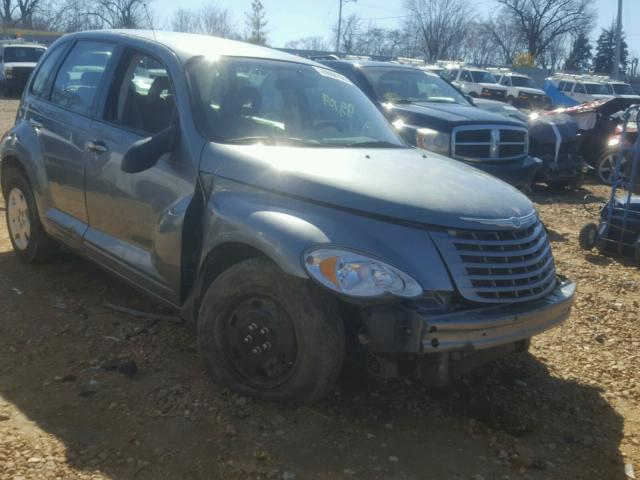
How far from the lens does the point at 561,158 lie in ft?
37.1

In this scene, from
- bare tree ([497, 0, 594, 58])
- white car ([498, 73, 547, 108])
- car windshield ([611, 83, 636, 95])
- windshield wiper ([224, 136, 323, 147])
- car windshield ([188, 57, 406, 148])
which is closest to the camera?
windshield wiper ([224, 136, 323, 147])

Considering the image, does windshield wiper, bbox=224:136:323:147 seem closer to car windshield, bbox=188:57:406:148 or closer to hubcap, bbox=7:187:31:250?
car windshield, bbox=188:57:406:148

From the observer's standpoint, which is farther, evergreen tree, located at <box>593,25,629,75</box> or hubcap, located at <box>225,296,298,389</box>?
evergreen tree, located at <box>593,25,629,75</box>

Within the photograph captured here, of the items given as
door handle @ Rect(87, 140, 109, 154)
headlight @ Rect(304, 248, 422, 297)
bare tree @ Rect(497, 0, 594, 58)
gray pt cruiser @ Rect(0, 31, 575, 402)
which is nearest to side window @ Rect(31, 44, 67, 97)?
gray pt cruiser @ Rect(0, 31, 575, 402)

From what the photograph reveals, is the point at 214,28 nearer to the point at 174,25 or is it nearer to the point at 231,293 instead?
the point at 174,25

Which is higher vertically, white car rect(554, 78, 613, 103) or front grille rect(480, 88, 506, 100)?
white car rect(554, 78, 613, 103)

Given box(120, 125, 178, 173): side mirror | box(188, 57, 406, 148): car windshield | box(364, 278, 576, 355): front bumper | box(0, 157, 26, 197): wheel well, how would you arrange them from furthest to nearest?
box(0, 157, 26, 197): wheel well, box(188, 57, 406, 148): car windshield, box(120, 125, 178, 173): side mirror, box(364, 278, 576, 355): front bumper

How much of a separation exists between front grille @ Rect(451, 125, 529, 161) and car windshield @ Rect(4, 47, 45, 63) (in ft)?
76.3

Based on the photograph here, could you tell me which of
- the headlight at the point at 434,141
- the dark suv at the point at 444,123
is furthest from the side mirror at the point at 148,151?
the headlight at the point at 434,141

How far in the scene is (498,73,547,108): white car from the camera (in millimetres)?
27453

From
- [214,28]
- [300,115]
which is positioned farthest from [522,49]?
[300,115]

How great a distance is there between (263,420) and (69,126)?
8.74 ft

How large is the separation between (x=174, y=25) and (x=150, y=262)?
166ft

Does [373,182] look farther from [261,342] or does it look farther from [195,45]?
[195,45]
